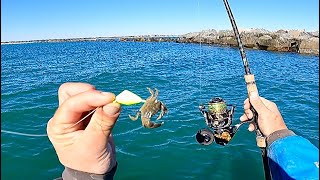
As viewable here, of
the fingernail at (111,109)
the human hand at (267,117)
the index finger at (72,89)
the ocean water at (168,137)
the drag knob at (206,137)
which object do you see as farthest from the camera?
the ocean water at (168,137)

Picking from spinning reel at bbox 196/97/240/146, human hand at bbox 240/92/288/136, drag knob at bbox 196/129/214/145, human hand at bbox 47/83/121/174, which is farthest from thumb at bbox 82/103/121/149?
drag knob at bbox 196/129/214/145

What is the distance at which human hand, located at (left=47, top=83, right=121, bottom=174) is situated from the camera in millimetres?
1744

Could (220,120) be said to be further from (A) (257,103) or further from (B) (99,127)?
(B) (99,127)

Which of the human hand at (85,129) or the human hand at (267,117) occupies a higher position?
the human hand at (85,129)

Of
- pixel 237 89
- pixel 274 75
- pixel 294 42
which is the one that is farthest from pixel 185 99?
pixel 294 42

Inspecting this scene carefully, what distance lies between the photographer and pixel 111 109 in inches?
73.0

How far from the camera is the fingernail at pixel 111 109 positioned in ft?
6.01

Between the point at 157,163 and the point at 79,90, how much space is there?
21.5 ft

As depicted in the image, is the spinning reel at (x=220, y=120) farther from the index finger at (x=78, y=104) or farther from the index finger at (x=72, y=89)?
the index finger at (x=78, y=104)

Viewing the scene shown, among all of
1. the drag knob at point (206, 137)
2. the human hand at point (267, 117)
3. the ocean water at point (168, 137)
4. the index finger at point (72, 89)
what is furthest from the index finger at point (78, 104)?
the ocean water at point (168, 137)

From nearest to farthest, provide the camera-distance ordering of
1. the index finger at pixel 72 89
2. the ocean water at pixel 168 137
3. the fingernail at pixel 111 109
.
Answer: the fingernail at pixel 111 109 → the index finger at pixel 72 89 → the ocean water at pixel 168 137

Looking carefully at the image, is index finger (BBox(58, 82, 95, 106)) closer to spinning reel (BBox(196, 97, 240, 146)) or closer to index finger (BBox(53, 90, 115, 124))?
index finger (BBox(53, 90, 115, 124))

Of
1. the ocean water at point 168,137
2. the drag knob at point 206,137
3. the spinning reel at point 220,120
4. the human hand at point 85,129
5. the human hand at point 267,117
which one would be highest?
the human hand at point 85,129

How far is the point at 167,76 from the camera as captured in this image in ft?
77.0
